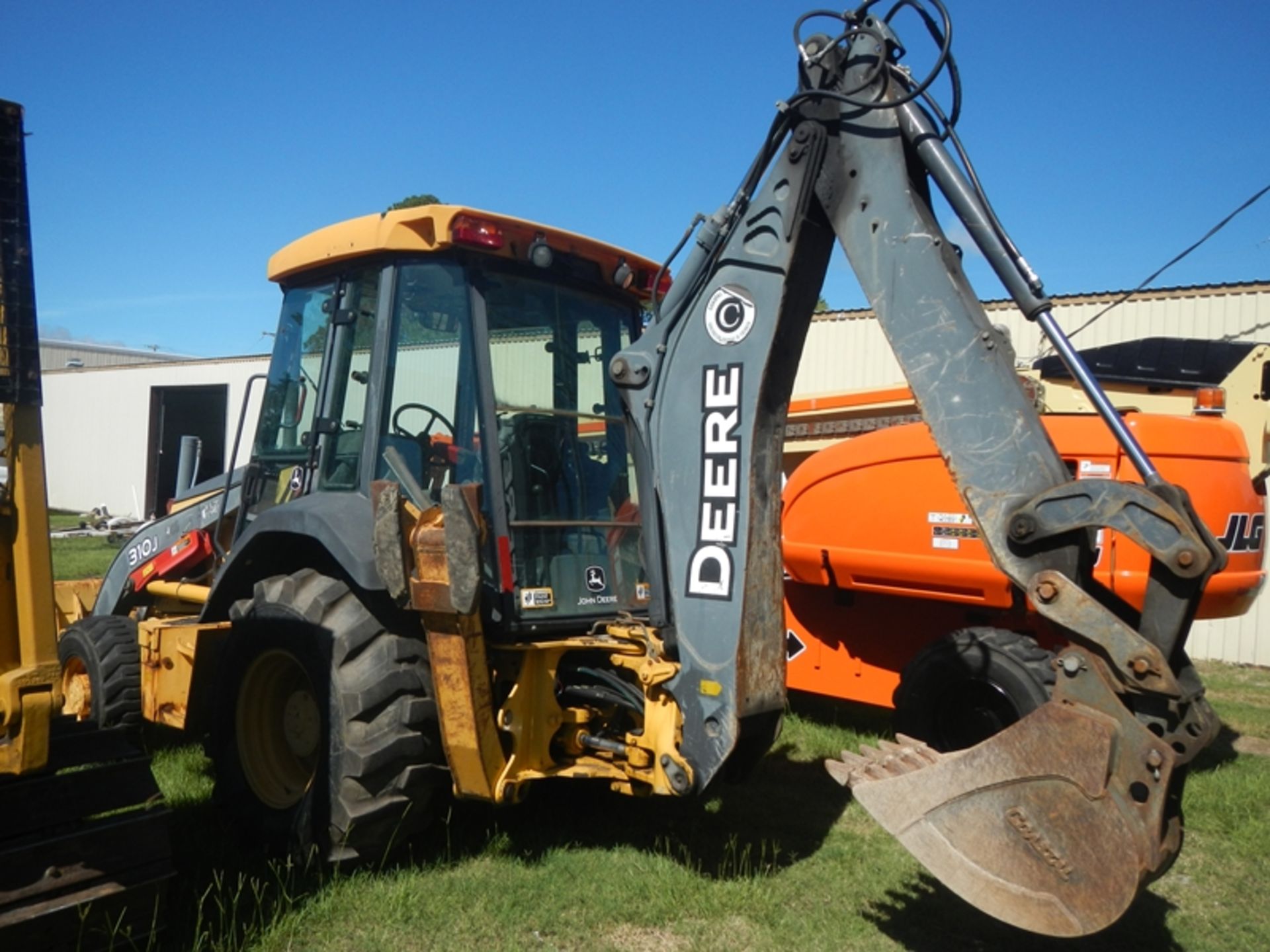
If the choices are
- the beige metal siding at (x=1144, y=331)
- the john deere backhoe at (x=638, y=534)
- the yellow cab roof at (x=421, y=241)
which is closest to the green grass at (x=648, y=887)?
the john deere backhoe at (x=638, y=534)

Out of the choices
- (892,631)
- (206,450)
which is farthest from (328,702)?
(206,450)

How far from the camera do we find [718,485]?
149 inches

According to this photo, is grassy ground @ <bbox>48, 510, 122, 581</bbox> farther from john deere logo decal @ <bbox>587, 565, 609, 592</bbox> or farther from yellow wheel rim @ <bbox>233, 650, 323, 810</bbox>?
john deere logo decal @ <bbox>587, 565, 609, 592</bbox>

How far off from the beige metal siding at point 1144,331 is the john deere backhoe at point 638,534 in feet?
20.2

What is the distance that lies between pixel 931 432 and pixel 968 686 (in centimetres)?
247

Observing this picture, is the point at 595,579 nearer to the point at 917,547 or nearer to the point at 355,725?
the point at 355,725

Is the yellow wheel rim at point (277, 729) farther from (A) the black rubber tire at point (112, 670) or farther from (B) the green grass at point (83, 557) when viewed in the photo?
(B) the green grass at point (83, 557)

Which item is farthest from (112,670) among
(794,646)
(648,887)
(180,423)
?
(180,423)

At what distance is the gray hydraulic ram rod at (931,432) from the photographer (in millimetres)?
2895

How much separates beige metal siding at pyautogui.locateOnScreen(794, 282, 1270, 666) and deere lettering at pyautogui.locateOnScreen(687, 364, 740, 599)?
6460 millimetres

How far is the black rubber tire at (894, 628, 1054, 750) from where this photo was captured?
505cm

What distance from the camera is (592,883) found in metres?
4.10

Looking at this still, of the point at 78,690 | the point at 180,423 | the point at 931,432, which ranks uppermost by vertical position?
the point at 180,423

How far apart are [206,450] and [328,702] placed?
25.1 metres
